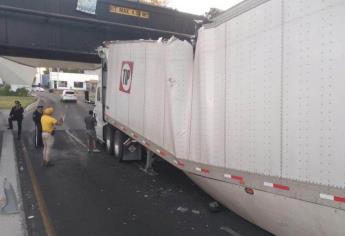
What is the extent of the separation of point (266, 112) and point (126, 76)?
7.57m

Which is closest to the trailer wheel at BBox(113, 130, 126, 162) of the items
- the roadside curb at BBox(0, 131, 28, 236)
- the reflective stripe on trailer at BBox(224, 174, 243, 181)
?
the roadside curb at BBox(0, 131, 28, 236)

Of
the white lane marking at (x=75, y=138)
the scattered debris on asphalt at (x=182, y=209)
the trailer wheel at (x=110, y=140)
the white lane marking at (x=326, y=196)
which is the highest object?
the white lane marking at (x=326, y=196)

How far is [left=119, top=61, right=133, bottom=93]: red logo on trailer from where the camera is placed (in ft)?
40.7

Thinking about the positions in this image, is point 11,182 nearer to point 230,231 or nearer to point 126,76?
point 126,76

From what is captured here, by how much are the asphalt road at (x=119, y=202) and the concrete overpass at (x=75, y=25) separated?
169 inches

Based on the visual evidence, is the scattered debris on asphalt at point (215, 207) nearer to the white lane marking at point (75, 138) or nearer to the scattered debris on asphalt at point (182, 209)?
the scattered debris on asphalt at point (182, 209)

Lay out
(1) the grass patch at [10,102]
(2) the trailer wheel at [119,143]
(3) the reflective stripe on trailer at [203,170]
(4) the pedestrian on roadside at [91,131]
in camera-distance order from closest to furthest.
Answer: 1. (3) the reflective stripe on trailer at [203,170]
2. (2) the trailer wheel at [119,143]
3. (4) the pedestrian on roadside at [91,131]
4. (1) the grass patch at [10,102]

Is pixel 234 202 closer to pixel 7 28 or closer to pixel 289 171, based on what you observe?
pixel 289 171

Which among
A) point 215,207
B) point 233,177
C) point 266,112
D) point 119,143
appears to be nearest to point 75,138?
point 119,143

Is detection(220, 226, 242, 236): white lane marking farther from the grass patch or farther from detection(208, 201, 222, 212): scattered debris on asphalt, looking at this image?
the grass patch

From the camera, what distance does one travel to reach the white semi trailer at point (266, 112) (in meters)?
4.86

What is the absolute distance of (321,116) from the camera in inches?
194

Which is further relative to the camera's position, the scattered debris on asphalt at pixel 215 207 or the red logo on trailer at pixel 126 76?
the red logo on trailer at pixel 126 76

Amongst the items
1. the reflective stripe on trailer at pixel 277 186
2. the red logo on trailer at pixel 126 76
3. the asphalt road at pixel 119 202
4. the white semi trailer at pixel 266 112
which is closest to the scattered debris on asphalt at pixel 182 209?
the asphalt road at pixel 119 202
